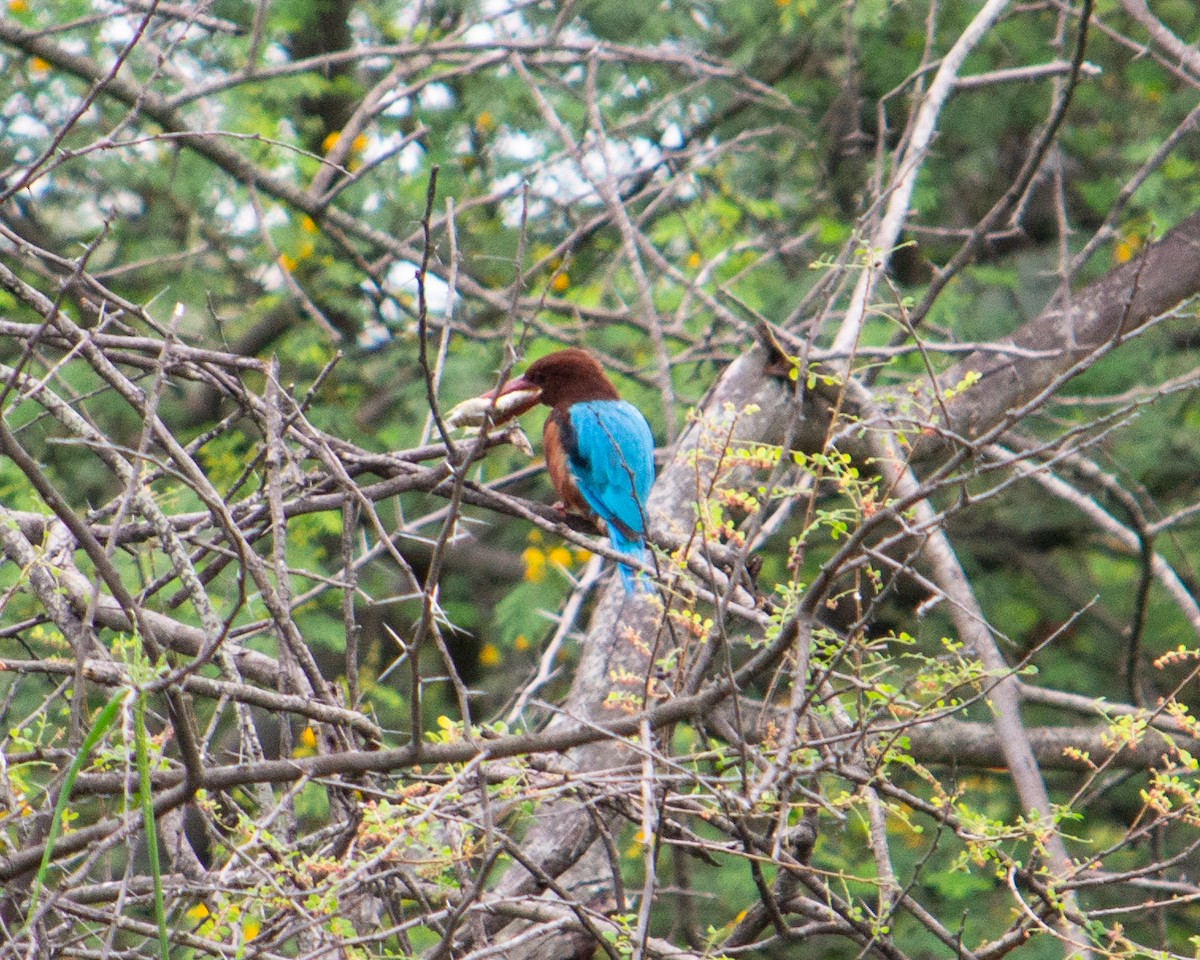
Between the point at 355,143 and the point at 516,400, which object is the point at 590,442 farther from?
the point at 355,143

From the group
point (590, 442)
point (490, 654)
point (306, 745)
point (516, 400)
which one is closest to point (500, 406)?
point (516, 400)

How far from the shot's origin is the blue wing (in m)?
4.05

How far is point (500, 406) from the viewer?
11.1 ft

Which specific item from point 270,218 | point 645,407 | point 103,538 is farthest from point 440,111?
point 103,538

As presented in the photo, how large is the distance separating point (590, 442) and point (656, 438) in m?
1.10

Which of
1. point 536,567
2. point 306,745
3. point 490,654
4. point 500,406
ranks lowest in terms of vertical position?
point 490,654

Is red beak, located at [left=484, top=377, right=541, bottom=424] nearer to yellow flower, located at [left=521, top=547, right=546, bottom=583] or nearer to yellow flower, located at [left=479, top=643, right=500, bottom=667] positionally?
yellow flower, located at [left=521, top=547, right=546, bottom=583]

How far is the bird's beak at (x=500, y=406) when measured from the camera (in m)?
3.00

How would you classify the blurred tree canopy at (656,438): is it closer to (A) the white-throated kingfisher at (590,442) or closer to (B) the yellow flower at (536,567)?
(B) the yellow flower at (536,567)

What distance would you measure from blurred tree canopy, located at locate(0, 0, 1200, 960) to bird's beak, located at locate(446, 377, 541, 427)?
12 centimetres

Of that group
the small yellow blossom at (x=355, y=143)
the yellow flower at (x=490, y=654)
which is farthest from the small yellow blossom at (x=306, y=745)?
the small yellow blossom at (x=355, y=143)

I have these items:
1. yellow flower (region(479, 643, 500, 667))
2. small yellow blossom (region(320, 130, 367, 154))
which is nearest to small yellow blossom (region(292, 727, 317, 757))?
yellow flower (region(479, 643, 500, 667))

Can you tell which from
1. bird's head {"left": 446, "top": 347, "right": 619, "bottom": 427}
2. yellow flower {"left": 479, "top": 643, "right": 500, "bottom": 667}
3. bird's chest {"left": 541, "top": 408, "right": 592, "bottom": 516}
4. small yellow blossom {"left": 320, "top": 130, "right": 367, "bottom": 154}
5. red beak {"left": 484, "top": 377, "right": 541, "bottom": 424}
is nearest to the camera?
red beak {"left": 484, "top": 377, "right": 541, "bottom": 424}

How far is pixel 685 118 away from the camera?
5770 mm
